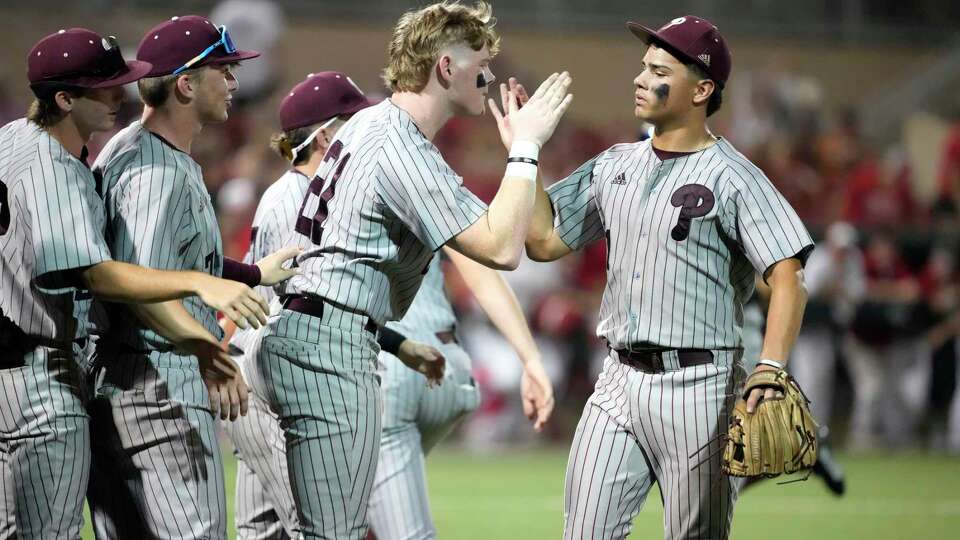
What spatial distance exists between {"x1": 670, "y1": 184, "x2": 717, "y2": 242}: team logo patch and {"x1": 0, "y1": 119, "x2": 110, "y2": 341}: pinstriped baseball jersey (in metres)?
1.99

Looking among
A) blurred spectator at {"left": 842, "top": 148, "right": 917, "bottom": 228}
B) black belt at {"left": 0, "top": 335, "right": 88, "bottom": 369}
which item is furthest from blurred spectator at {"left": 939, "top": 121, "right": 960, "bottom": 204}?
black belt at {"left": 0, "top": 335, "right": 88, "bottom": 369}

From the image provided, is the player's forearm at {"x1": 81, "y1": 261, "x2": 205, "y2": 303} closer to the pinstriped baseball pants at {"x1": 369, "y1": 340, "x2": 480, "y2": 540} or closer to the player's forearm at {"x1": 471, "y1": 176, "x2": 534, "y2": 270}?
the player's forearm at {"x1": 471, "y1": 176, "x2": 534, "y2": 270}

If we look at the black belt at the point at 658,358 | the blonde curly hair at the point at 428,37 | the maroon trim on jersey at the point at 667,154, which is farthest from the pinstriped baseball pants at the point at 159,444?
the maroon trim on jersey at the point at 667,154

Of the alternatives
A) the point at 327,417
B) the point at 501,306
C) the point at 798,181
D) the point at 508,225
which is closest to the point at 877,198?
the point at 798,181

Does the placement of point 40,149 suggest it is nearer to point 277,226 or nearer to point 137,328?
point 137,328

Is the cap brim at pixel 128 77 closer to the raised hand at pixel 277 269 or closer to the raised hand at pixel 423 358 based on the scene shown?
the raised hand at pixel 277 269

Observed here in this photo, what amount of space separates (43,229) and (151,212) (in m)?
0.34

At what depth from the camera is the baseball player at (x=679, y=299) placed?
4.54 m

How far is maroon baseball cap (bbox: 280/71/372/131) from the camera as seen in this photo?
561cm

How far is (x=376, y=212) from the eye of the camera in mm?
4293

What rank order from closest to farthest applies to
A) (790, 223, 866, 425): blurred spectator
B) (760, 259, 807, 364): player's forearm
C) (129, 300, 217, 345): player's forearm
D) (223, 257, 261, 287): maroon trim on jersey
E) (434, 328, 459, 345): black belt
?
1. (129, 300, 217, 345): player's forearm
2. (760, 259, 807, 364): player's forearm
3. (223, 257, 261, 287): maroon trim on jersey
4. (434, 328, 459, 345): black belt
5. (790, 223, 866, 425): blurred spectator

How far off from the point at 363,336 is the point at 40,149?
4.06 ft

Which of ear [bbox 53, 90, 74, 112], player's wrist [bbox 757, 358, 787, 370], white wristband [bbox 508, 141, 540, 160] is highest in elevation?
ear [bbox 53, 90, 74, 112]

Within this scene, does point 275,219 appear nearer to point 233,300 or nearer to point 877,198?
point 233,300
